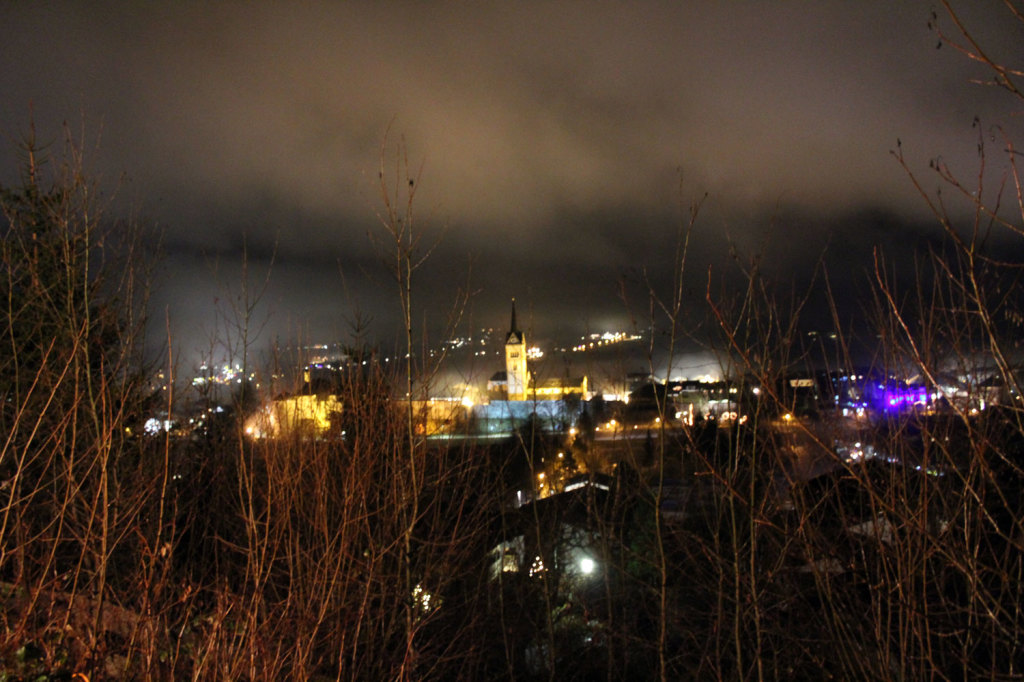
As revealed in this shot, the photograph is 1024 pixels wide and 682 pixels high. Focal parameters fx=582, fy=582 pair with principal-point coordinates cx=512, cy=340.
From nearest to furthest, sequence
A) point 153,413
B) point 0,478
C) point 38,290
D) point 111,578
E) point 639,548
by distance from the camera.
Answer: point 38,290 < point 0,478 < point 111,578 < point 153,413 < point 639,548

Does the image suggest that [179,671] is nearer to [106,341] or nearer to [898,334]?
[898,334]

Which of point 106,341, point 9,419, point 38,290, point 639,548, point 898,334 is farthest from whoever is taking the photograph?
point 639,548

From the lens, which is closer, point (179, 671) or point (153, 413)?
point (179, 671)

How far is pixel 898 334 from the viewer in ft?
8.49

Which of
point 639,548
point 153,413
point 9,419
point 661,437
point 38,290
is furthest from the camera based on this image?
point 639,548

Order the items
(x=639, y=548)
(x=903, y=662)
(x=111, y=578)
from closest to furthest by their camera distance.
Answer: (x=903, y=662), (x=111, y=578), (x=639, y=548)

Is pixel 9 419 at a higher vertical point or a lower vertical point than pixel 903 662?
higher

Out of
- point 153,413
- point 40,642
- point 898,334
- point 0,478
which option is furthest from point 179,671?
point 153,413

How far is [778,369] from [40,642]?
4007 millimetres

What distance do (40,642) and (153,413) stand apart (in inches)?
266

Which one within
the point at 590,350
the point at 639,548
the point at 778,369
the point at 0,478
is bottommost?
the point at 639,548

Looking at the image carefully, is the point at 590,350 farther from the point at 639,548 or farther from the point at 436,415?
the point at 639,548

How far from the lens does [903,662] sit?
7.09 ft

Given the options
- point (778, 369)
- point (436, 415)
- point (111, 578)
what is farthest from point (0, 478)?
point (778, 369)
